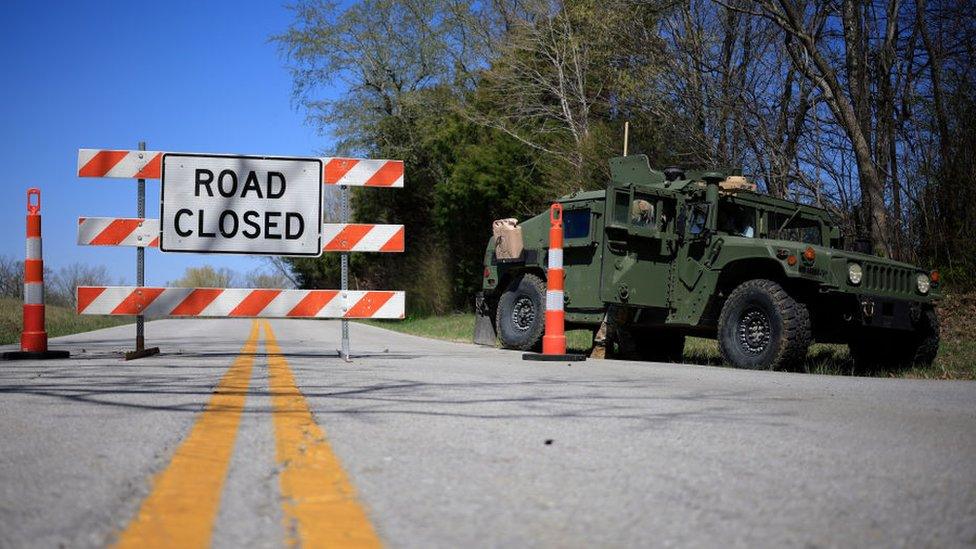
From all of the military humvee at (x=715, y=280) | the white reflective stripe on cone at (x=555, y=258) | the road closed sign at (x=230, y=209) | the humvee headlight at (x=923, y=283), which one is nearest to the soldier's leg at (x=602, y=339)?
the military humvee at (x=715, y=280)

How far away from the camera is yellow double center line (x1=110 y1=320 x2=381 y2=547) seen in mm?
2213

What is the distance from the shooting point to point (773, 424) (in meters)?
4.32

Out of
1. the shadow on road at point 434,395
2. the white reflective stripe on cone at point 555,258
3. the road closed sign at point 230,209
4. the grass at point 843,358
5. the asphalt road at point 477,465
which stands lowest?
the grass at point 843,358

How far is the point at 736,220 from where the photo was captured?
10273mm

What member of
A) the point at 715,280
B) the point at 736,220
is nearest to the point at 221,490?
the point at 715,280

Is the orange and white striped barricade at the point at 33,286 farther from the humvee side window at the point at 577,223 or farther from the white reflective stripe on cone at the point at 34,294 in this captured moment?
the humvee side window at the point at 577,223

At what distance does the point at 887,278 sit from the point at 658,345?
3.38 metres

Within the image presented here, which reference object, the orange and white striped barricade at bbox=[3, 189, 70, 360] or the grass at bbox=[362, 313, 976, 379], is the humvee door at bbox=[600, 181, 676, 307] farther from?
the orange and white striped barricade at bbox=[3, 189, 70, 360]

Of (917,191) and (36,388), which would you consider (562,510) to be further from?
(917,191)

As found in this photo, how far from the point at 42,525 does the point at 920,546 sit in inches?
89.3

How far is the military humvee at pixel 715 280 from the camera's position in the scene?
8.81 m

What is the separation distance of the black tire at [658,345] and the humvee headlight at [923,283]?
10.1 feet

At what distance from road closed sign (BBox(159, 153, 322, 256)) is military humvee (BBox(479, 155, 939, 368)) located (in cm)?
368

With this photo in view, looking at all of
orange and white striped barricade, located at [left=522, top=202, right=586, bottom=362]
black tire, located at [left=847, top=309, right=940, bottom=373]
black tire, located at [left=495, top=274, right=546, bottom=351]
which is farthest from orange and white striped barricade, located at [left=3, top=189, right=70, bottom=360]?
black tire, located at [left=847, top=309, right=940, bottom=373]
